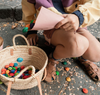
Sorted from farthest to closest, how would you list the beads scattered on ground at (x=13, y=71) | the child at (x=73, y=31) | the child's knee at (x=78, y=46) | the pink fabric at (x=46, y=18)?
the beads scattered on ground at (x=13, y=71) < the child's knee at (x=78, y=46) < the child at (x=73, y=31) < the pink fabric at (x=46, y=18)

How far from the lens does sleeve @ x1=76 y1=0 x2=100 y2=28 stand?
627 millimetres

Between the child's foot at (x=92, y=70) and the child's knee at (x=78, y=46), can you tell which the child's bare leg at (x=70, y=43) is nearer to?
the child's knee at (x=78, y=46)

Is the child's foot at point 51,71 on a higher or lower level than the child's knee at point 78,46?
lower

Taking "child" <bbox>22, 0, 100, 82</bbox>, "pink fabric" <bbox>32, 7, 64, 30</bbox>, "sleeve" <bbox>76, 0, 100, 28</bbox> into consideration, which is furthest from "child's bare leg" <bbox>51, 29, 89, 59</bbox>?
"pink fabric" <bbox>32, 7, 64, 30</bbox>

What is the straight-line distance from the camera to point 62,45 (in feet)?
2.62

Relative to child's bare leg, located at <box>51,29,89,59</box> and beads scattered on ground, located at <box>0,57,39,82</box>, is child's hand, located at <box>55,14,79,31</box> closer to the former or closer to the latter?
child's bare leg, located at <box>51,29,89,59</box>

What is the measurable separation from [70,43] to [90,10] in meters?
0.24

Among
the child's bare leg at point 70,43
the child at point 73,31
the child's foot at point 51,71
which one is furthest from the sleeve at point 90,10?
the child's foot at point 51,71

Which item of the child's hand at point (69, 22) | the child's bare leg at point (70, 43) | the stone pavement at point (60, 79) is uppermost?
the child's hand at point (69, 22)

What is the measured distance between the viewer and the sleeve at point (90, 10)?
2.06 ft

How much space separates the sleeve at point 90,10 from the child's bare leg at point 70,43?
117 mm

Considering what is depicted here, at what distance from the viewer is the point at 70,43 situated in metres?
0.73

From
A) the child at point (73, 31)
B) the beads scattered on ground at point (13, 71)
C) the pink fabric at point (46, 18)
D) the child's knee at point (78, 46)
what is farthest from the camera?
the beads scattered on ground at point (13, 71)

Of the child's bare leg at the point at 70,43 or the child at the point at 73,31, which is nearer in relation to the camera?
the child at the point at 73,31
